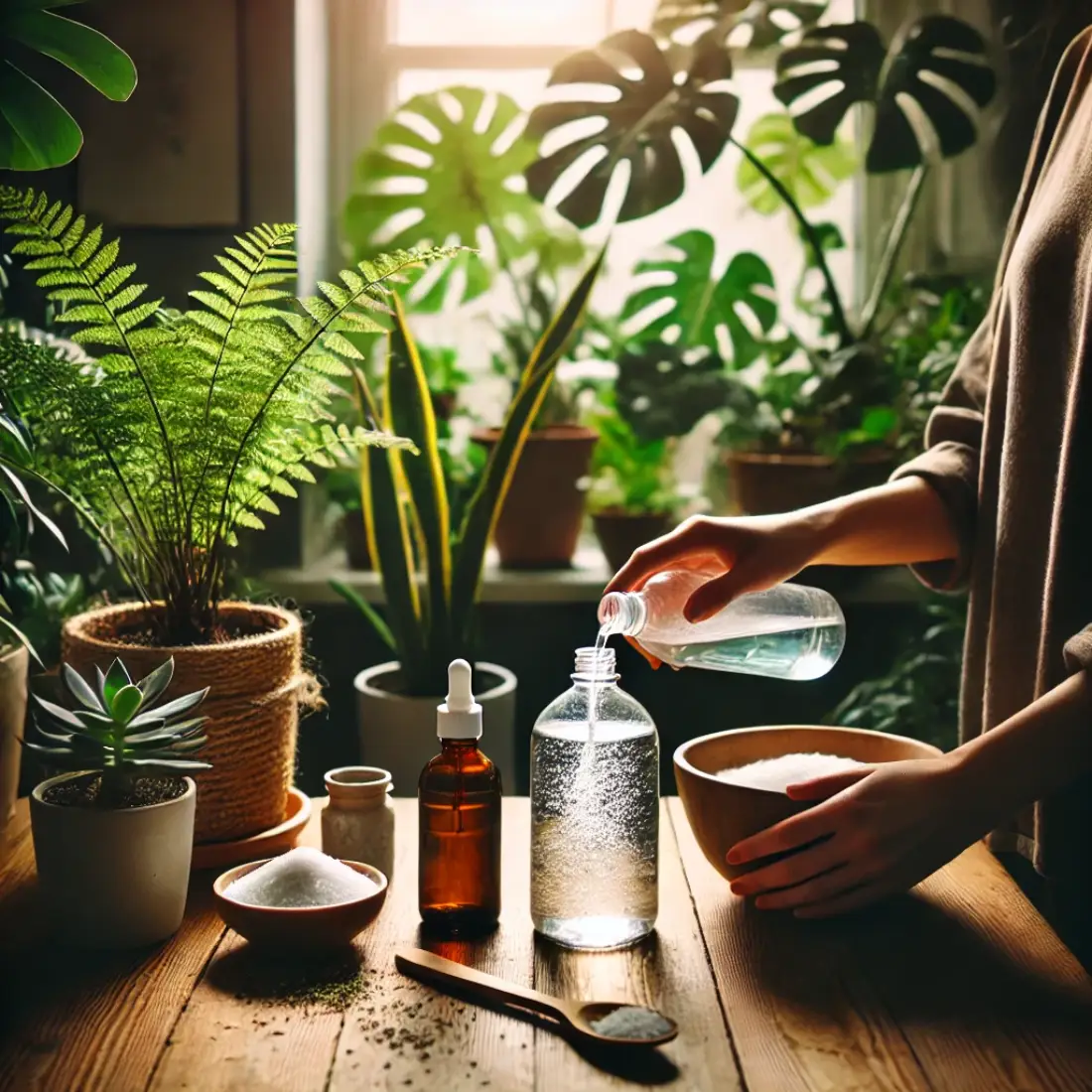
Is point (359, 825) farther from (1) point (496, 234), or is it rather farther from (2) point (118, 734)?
(1) point (496, 234)

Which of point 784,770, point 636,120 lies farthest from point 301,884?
point 636,120

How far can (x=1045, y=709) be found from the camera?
99cm

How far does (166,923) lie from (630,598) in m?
0.44

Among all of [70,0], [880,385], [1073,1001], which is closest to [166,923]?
[1073,1001]

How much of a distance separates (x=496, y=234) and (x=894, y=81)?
728 mm

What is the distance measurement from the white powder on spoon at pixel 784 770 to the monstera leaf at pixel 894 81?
1344 mm

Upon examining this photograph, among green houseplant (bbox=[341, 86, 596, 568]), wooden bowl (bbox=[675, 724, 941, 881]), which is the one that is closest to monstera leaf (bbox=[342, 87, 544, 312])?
green houseplant (bbox=[341, 86, 596, 568])

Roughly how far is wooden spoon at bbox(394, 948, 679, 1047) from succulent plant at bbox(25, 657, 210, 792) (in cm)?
21

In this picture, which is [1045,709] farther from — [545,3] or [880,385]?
[545,3]

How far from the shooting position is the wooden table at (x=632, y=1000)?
829 mm

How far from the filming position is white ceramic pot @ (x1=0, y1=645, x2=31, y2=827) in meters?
1.22

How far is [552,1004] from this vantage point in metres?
0.89

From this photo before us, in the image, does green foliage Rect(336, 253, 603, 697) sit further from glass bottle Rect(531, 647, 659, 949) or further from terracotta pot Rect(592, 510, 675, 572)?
glass bottle Rect(531, 647, 659, 949)

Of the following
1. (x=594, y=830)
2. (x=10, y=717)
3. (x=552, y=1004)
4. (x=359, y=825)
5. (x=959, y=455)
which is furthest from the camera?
(x=959, y=455)
